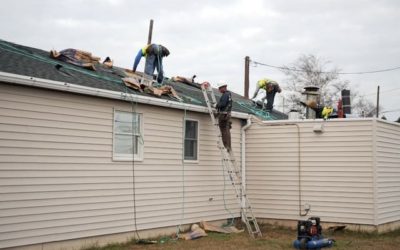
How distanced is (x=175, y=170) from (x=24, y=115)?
439cm

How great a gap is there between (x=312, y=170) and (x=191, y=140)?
349cm

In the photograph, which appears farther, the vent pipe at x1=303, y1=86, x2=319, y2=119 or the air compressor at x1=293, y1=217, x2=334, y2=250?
the vent pipe at x1=303, y1=86, x2=319, y2=119

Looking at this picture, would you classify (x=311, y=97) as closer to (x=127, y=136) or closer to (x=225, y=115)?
(x=225, y=115)

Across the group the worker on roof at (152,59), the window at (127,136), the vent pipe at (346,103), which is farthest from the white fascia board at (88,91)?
the vent pipe at (346,103)

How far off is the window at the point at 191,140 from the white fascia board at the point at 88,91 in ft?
1.51

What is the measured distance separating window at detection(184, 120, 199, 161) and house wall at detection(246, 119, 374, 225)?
90.1 inches

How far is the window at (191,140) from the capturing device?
12.5m

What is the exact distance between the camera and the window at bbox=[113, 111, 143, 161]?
10445 mm

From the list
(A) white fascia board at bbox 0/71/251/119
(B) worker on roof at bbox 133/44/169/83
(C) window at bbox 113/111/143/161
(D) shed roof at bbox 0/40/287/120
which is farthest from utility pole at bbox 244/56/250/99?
(C) window at bbox 113/111/143/161

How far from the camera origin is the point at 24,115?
8.52m

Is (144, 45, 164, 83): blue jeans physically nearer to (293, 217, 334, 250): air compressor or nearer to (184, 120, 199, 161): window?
(184, 120, 199, 161): window

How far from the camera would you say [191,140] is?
12.6m

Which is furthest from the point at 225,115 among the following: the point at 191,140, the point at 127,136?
the point at 127,136

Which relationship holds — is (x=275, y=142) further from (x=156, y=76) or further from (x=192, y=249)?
(x=192, y=249)
